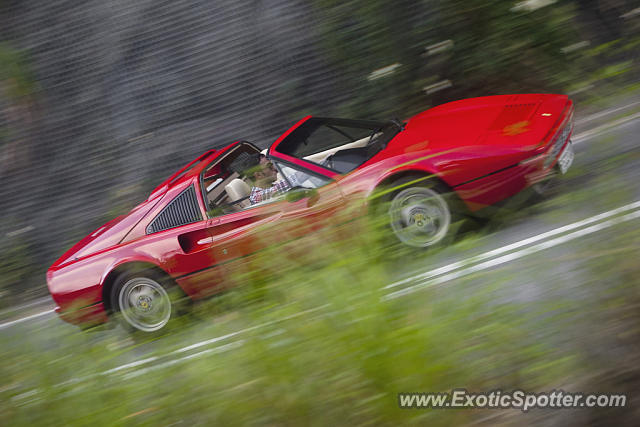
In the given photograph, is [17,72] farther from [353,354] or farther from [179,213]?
[353,354]

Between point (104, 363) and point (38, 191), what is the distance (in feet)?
18.6

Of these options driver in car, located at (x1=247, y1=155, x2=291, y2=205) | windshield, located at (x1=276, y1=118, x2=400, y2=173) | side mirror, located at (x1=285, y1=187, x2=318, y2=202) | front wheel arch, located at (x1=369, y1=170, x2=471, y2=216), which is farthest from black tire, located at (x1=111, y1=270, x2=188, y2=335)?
front wheel arch, located at (x1=369, y1=170, x2=471, y2=216)

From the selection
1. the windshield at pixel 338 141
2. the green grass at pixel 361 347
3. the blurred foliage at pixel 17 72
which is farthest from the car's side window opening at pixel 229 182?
the blurred foliage at pixel 17 72

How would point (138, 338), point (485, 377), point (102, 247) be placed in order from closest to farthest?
point (485, 377)
point (138, 338)
point (102, 247)

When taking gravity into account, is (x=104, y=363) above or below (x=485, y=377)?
above

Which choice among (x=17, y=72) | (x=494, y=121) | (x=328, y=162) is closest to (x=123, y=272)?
(x=328, y=162)

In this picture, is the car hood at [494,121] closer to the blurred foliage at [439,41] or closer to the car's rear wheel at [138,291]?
the blurred foliage at [439,41]

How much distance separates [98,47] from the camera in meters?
7.57

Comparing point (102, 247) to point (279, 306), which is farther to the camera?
point (102, 247)

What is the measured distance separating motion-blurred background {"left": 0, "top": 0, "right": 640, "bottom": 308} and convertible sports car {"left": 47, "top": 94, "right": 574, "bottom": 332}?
1.58 meters

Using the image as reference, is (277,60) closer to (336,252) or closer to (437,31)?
(437,31)

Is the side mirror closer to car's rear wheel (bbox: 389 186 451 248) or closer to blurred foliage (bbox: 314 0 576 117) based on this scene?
car's rear wheel (bbox: 389 186 451 248)

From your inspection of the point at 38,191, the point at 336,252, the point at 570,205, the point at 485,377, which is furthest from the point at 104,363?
the point at 38,191

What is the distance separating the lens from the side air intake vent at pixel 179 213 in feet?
15.8
